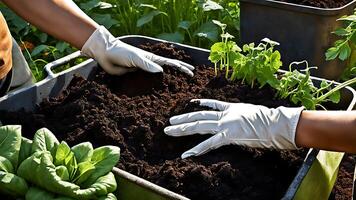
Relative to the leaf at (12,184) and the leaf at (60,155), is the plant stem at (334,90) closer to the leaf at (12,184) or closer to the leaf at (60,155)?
the leaf at (60,155)

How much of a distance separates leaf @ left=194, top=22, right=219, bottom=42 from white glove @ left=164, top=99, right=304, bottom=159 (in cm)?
138

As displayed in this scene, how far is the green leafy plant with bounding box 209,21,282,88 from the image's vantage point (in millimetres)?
1809

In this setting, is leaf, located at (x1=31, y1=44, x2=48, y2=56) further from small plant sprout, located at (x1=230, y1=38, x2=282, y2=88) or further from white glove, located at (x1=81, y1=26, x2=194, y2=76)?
small plant sprout, located at (x1=230, y1=38, x2=282, y2=88)

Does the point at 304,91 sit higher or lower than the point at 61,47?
higher

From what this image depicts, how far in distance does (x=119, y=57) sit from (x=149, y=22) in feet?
4.43

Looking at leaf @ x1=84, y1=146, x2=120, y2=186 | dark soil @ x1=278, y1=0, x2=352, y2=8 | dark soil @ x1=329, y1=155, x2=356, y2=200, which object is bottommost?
dark soil @ x1=329, y1=155, x2=356, y2=200

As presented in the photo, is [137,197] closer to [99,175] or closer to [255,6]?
[99,175]

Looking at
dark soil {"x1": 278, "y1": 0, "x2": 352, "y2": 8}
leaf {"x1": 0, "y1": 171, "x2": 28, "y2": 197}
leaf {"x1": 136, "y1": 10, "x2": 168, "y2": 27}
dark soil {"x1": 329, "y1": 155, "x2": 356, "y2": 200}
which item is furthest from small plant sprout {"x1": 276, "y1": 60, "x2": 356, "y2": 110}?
leaf {"x1": 136, "y1": 10, "x2": 168, "y2": 27}

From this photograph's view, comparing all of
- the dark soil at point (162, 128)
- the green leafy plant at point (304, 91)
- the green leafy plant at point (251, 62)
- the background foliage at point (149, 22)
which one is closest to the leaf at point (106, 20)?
the background foliage at point (149, 22)

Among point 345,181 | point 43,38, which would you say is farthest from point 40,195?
point 43,38

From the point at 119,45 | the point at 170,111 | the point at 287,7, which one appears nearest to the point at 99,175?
the point at 170,111

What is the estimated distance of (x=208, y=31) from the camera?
3033 millimetres

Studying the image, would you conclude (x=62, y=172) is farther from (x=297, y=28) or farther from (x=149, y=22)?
(x=149, y=22)

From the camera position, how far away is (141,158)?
158 cm
